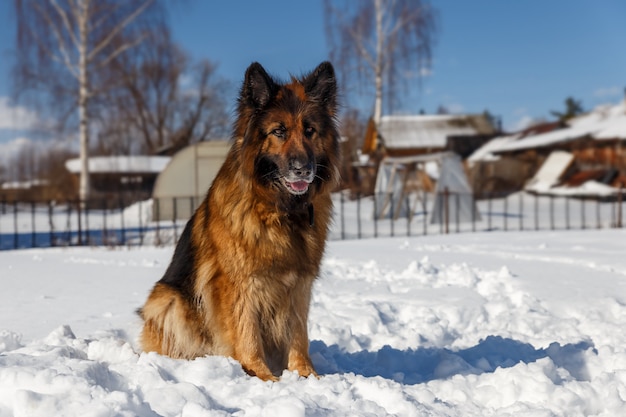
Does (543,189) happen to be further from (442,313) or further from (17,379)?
(17,379)

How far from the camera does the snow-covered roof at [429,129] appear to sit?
39.0 metres

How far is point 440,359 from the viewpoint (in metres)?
4.36

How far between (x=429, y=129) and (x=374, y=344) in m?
38.3

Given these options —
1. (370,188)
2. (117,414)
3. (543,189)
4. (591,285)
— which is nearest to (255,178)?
(117,414)

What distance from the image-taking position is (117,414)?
251 centimetres

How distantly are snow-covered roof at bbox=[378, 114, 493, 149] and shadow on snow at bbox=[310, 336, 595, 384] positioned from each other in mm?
32669

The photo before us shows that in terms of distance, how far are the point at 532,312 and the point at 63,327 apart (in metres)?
4.22

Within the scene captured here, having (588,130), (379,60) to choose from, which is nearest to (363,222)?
(379,60)

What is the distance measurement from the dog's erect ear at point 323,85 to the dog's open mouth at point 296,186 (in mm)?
511

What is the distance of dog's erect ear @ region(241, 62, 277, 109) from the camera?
3.40m

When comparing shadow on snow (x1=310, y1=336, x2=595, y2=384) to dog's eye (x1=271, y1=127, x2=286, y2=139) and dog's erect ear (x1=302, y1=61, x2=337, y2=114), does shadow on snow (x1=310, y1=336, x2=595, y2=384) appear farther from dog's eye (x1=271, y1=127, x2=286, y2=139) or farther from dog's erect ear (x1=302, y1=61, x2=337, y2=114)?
dog's erect ear (x1=302, y1=61, x2=337, y2=114)

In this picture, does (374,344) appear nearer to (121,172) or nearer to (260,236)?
(260,236)

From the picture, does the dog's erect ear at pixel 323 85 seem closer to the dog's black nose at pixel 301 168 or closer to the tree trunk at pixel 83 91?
the dog's black nose at pixel 301 168

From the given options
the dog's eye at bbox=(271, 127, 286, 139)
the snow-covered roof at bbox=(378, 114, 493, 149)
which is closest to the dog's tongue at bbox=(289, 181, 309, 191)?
the dog's eye at bbox=(271, 127, 286, 139)
